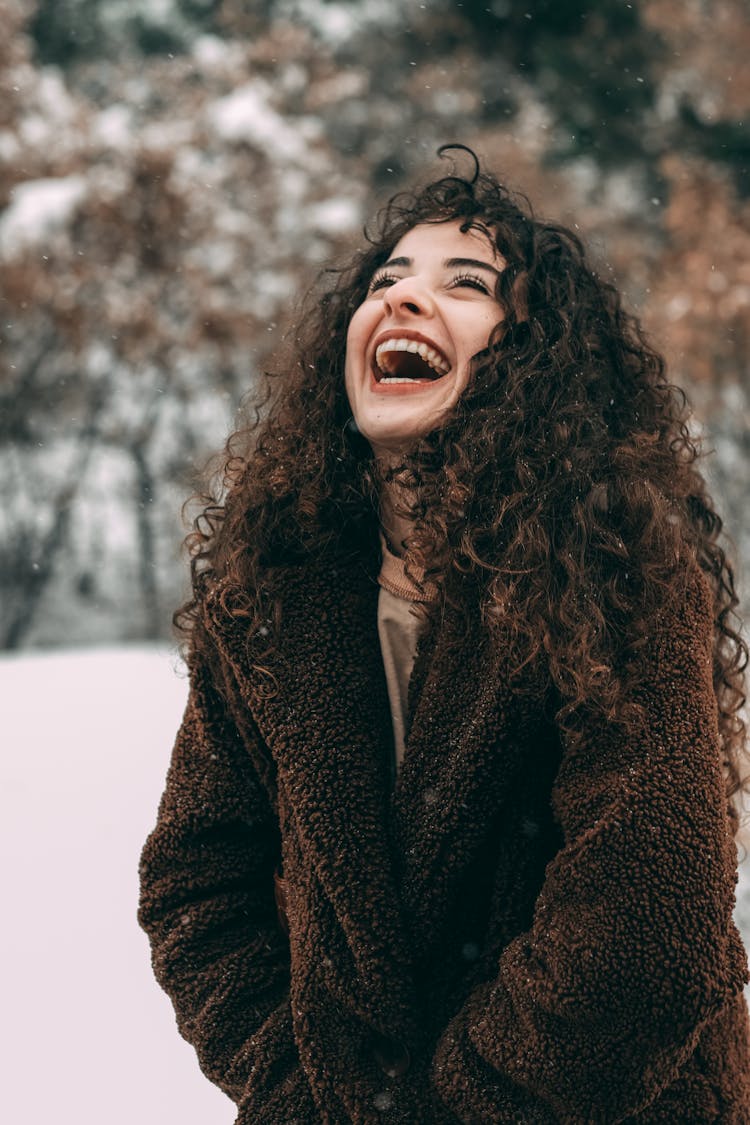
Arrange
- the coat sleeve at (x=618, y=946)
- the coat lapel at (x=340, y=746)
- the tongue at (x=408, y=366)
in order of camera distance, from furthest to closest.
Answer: the tongue at (x=408, y=366) → the coat lapel at (x=340, y=746) → the coat sleeve at (x=618, y=946)

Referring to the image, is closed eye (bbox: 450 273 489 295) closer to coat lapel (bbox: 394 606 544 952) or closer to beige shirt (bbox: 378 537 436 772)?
beige shirt (bbox: 378 537 436 772)

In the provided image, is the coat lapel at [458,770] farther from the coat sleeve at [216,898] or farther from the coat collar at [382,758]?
the coat sleeve at [216,898]

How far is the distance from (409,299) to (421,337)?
0.19 ft

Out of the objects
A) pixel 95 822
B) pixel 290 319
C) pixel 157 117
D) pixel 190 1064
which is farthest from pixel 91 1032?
pixel 157 117

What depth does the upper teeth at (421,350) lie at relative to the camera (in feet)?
4.86

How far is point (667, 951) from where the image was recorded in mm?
1121

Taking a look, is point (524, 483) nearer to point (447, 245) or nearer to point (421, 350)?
point (421, 350)

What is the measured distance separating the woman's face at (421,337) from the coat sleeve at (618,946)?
0.49m

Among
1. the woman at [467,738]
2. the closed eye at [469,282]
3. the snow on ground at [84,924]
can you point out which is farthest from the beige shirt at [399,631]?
the snow on ground at [84,924]

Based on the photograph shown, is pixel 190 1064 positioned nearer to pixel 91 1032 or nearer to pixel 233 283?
pixel 91 1032

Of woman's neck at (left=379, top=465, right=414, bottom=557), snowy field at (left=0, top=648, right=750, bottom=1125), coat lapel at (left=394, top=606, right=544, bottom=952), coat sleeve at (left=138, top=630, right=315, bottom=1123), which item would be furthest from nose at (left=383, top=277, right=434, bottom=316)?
snowy field at (left=0, top=648, right=750, bottom=1125)

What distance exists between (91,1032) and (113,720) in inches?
68.4

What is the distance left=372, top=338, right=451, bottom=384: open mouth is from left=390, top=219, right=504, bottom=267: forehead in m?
0.16

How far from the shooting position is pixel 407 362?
5.12ft
